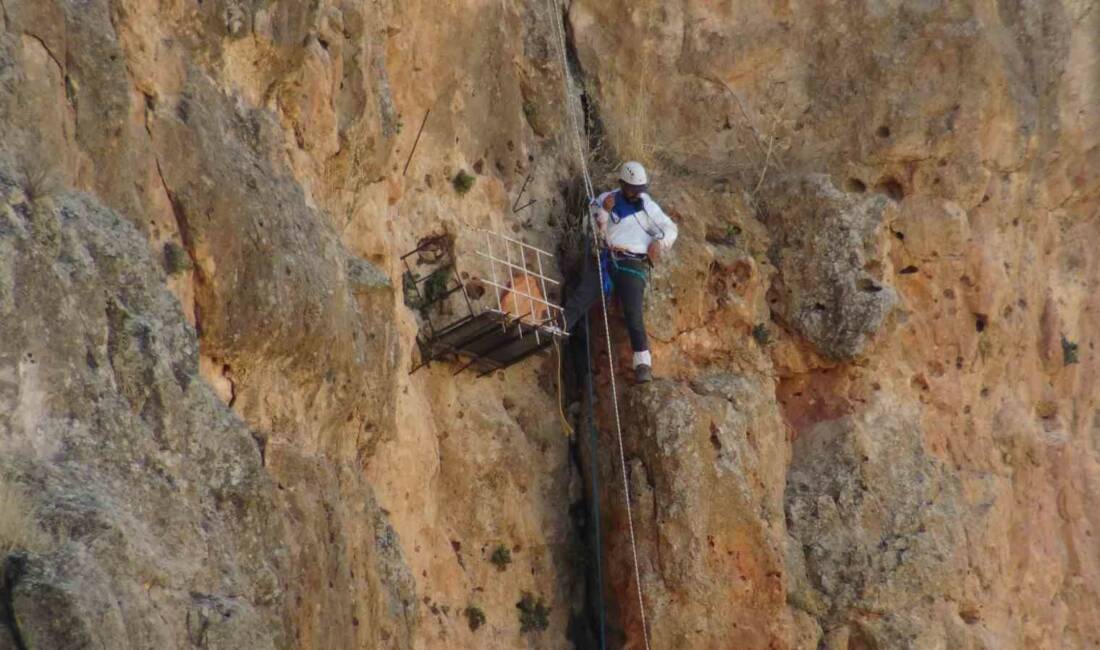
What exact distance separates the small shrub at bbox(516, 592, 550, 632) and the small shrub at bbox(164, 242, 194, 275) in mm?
5208

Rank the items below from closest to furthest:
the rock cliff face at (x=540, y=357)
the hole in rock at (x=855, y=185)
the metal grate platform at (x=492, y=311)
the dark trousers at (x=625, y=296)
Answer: the rock cliff face at (x=540, y=357)
the metal grate platform at (x=492, y=311)
the dark trousers at (x=625, y=296)
the hole in rock at (x=855, y=185)

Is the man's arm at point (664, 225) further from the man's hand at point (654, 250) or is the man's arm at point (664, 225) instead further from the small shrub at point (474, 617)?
the small shrub at point (474, 617)

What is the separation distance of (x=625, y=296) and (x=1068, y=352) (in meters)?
5.94

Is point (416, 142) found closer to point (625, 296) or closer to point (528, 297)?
point (528, 297)

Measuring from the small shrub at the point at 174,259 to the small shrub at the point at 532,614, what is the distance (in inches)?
205

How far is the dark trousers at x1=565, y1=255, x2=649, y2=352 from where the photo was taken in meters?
15.2

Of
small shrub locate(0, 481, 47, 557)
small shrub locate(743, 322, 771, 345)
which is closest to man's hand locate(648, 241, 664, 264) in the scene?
small shrub locate(743, 322, 771, 345)

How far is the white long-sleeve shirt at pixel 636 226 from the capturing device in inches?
598

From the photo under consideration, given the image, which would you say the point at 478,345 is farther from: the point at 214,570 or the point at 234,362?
the point at 214,570

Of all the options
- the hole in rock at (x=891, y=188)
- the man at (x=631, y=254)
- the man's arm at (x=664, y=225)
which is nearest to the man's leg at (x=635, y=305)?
the man at (x=631, y=254)

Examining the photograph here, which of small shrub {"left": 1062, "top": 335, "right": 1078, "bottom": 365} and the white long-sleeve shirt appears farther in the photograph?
small shrub {"left": 1062, "top": 335, "right": 1078, "bottom": 365}

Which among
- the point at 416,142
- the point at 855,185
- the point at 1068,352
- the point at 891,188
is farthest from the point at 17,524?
the point at 1068,352

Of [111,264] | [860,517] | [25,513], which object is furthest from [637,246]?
[25,513]

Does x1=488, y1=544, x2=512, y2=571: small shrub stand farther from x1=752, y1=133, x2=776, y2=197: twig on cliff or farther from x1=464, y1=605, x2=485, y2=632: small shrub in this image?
x1=752, y1=133, x2=776, y2=197: twig on cliff
